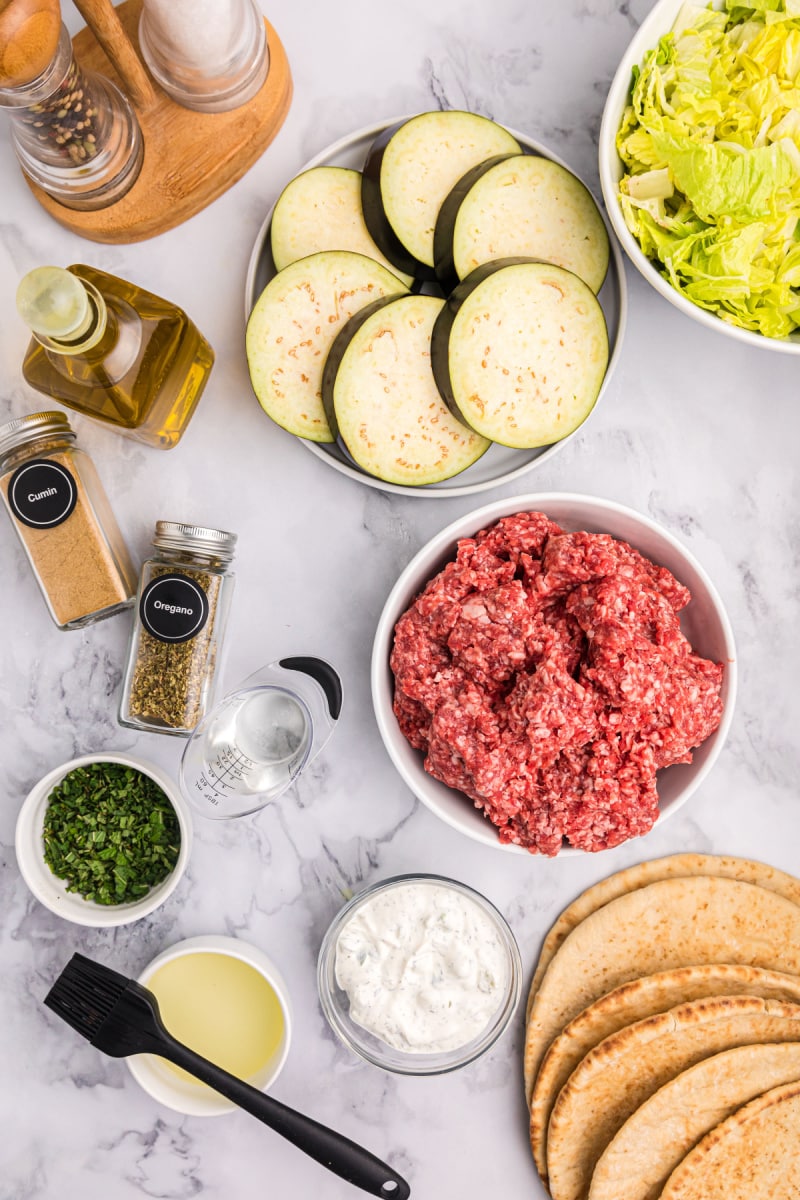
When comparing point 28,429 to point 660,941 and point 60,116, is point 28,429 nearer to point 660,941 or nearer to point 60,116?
point 60,116

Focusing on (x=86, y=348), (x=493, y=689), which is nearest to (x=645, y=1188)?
(x=493, y=689)

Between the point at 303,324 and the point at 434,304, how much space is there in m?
0.30

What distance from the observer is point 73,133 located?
6.10 feet

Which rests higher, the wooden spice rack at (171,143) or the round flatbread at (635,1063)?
the wooden spice rack at (171,143)

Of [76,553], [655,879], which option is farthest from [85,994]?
[655,879]

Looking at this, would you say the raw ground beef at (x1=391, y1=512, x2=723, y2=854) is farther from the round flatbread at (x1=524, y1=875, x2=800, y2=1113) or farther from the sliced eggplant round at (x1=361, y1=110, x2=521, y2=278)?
the sliced eggplant round at (x1=361, y1=110, x2=521, y2=278)

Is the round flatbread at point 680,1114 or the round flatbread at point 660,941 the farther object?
the round flatbread at point 660,941

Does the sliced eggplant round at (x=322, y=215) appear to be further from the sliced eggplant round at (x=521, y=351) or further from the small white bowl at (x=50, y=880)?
the small white bowl at (x=50, y=880)

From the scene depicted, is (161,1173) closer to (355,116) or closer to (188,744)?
(188,744)

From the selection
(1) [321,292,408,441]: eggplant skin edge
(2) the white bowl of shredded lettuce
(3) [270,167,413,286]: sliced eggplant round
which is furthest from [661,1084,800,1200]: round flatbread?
(3) [270,167,413,286]: sliced eggplant round

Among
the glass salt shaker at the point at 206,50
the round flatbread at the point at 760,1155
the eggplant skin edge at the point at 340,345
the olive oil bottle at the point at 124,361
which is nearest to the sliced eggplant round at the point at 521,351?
the eggplant skin edge at the point at 340,345

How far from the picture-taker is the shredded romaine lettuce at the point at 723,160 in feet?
5.88

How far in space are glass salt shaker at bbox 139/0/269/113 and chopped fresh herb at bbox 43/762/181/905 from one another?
159 centimetres

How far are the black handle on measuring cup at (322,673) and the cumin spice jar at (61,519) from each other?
0.42m
